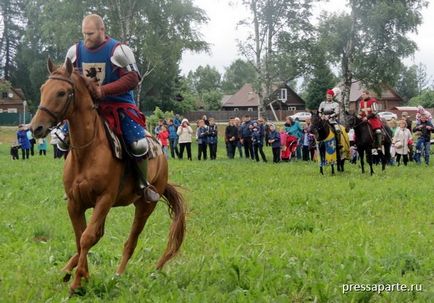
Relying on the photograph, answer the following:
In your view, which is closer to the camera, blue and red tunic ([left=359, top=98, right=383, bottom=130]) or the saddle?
the saddle

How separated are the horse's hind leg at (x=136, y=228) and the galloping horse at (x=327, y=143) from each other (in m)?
11.1

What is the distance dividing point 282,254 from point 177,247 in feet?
4.07

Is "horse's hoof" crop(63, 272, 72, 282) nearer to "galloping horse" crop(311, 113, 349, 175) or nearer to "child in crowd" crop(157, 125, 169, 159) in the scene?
"galloping horse" crop(311, 113, 349, 175)

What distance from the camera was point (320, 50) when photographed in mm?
36375

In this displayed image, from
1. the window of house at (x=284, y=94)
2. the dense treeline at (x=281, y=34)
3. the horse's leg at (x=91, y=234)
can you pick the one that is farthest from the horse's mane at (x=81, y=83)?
the window of house at (x=284, y=94)

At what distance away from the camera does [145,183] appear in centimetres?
574

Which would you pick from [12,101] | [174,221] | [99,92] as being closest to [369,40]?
[174,221]

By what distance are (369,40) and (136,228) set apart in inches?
1388

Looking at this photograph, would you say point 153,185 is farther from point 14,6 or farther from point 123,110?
point 14,6

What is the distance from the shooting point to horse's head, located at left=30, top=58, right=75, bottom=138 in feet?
15.3

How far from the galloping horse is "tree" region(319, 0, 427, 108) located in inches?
840

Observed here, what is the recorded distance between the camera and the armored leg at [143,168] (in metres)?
5.53

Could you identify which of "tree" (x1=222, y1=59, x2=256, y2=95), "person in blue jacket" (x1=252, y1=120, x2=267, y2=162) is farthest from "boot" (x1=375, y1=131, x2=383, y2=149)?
"tree" (x1=222, y1=59, x2=256, y2=95)

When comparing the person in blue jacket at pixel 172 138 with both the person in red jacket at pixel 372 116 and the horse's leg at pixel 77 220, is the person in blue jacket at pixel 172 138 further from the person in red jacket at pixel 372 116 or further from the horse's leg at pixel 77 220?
the horse's leg at pixel 77 220
